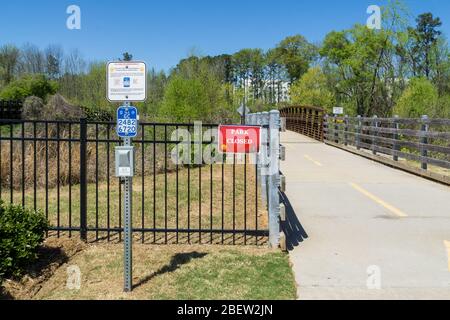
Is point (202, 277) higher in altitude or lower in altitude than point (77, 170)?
lower

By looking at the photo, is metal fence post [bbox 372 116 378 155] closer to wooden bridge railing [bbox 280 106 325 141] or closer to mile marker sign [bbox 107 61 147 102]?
wooden bridge railing [bbox 280 106 325 141]

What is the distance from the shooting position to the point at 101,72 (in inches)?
2066

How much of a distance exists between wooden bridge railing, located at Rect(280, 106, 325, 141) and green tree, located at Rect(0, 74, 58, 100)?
3319 cm

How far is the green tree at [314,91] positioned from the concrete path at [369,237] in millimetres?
45261

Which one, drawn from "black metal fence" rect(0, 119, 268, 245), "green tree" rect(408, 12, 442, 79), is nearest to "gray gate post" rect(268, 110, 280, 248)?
"black metal fence" rect(0, 119, 268, 245)

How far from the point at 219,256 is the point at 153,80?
53.2m

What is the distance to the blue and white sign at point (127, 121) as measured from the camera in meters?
4.67

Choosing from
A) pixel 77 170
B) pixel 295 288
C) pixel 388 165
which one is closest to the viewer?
pixel 295 288

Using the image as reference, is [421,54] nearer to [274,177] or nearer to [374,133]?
[374,133]

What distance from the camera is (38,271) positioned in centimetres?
541
